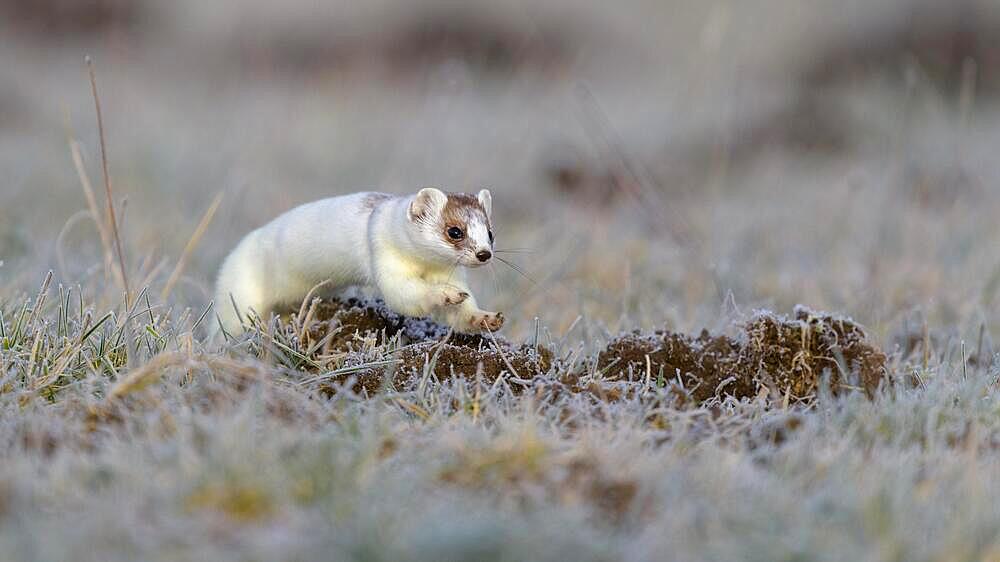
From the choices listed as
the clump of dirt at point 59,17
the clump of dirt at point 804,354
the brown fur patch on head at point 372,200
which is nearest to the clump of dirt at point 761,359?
the clump of dirt at point 804,354

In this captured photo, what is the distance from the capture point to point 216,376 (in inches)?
108

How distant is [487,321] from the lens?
3141 mm

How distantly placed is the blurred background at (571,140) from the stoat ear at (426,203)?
537mm

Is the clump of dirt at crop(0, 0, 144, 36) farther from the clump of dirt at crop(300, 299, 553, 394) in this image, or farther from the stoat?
the clump of dirt at crop(300, 299, 553, 394)

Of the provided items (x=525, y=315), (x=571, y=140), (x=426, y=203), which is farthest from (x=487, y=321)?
(x=571, y=140)

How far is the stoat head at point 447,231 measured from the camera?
316 centimetres

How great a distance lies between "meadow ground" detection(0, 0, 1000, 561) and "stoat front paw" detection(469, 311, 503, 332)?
0.19 feet

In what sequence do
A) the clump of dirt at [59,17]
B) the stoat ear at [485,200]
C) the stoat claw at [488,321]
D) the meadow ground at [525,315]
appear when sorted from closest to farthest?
the meadow ground at [525,315], the stoat claw at [488,321], the stoat ear at [485,200], the clump of dirt at [59,17]

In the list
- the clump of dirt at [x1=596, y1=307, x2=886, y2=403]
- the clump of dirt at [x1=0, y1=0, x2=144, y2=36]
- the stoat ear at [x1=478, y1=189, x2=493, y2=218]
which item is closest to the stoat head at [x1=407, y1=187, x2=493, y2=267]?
the stoat ear at [x1=478, y1=189, x2=493, y2=218]

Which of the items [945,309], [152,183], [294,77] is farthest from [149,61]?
[945,309]

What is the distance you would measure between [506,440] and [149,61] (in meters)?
10.1

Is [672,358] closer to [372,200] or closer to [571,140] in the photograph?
[372,200]

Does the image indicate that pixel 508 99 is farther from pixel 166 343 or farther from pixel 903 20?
pixel 166 343

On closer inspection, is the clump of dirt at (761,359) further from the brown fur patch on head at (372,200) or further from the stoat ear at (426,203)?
the brown fur patch on head at (372,200)
